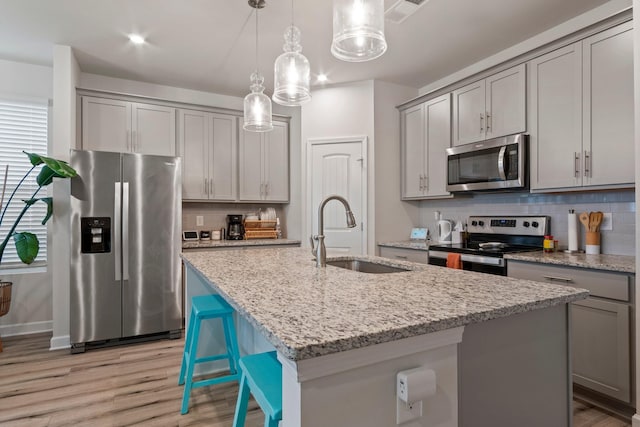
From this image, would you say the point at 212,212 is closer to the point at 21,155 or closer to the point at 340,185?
the point at 340,185

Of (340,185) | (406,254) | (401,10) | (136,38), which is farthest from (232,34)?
(406,254)

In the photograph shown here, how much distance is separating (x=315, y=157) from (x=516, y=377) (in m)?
3.18

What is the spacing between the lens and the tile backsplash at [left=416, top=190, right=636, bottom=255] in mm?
2475

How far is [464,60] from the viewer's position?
11.6 feet

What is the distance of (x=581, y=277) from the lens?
7.28 feet

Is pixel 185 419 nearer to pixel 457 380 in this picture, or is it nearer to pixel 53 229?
pixel 457 380

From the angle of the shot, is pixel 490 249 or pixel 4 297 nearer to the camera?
pixel 490 249

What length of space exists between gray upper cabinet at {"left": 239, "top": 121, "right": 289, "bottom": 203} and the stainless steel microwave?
2.00m

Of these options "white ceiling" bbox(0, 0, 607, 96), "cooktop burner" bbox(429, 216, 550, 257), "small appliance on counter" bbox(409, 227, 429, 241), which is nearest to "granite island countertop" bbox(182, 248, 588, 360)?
"cooktop burner" bbox(429, 216, 550, 257)

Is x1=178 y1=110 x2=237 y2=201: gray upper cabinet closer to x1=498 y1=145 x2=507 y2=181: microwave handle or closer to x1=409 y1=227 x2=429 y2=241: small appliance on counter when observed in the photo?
x1=409 y1=227 x2=429 y2=241: small appliance on counter

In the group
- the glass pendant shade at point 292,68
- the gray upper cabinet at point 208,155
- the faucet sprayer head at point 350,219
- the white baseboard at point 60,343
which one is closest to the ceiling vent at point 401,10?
the glass pendant shade at point 292,68

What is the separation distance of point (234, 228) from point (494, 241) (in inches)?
113

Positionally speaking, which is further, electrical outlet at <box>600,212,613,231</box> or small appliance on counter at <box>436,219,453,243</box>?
small appliance on counter at <box>436,219,453,243</box>

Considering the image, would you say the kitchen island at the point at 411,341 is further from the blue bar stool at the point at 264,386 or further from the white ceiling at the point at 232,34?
the white ceiling at the point at 232,34
